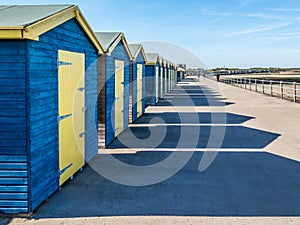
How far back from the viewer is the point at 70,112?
17.6 ft

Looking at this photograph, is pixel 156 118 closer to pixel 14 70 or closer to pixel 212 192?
pixel 212 192

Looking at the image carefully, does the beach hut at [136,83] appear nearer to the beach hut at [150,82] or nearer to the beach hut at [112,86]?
the beach hut at [112,86]

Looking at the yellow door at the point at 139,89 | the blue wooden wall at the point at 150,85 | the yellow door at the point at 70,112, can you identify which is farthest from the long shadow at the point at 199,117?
the yellow door at the point at 70,112

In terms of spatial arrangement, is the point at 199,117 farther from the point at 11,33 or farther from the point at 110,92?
the point at 11,33

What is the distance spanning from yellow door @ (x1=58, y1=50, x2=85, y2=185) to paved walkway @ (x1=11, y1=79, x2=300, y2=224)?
0.31m

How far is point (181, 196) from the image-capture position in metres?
4.75

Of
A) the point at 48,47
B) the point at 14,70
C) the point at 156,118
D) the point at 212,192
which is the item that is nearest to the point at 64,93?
the point at 48,47

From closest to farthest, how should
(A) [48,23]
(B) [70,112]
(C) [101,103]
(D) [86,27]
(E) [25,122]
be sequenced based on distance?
(E) [25,122] → (A) [48,23] → (B) [70,112] → (D) [86,27] → (C) [101,103]

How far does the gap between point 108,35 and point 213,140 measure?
4011 mm

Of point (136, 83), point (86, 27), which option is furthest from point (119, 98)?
point (86, 27)

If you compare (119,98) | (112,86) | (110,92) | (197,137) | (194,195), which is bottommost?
(194,195)

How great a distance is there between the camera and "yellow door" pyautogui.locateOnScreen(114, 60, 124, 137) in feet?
A: 29.2

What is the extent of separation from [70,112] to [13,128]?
58.3 inches

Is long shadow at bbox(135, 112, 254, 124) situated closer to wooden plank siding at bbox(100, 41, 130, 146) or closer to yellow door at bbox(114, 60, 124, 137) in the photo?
yellow door at bbox(114, 60, 124, 137)
